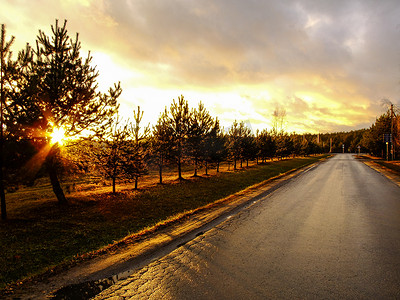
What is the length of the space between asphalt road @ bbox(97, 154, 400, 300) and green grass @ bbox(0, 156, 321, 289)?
9.42ft

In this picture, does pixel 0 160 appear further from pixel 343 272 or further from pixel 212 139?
pixel 212 139

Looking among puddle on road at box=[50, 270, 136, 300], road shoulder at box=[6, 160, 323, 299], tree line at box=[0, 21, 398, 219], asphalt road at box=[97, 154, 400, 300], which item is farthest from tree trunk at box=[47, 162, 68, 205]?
asphalt road at box=[97, 154, 400, 300]

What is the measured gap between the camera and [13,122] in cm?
908

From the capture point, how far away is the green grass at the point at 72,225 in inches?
232

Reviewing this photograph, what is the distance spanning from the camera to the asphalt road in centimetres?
363

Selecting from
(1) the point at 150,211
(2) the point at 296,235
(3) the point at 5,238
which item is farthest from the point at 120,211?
(2) the point at 296,235

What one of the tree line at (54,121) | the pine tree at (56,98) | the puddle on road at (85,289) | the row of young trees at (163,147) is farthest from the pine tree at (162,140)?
the puddle on road at (85,289)

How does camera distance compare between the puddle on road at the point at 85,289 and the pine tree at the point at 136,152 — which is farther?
the pine tree at the point at 136,152

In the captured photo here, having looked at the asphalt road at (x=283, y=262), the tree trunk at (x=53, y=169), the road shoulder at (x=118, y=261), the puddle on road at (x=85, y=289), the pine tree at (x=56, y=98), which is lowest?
the road shoulder at (x=118, y=261)

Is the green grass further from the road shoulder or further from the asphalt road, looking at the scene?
Result: the asphalt road

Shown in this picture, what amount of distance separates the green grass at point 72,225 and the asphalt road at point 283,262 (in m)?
2.87

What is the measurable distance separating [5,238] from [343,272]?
31.7ft

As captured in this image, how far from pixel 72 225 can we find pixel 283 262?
8.05 m

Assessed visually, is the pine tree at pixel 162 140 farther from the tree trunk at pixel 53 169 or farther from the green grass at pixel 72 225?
the tree trunk at pixel 53 169
